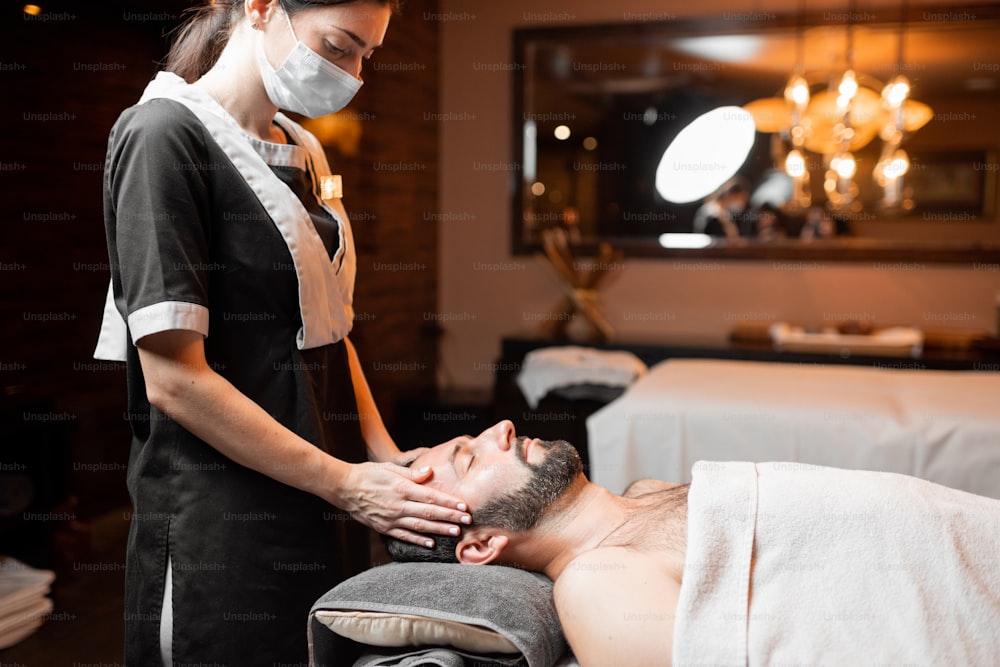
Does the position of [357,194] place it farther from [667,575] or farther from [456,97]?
[667,575]

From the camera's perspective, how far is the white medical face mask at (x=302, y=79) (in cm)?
132

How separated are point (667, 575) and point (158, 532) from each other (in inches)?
29.0

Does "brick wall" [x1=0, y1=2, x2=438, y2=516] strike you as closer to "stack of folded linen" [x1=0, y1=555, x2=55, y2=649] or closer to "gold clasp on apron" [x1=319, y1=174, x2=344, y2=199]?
"stack of folded linen" [x1=0, y1=555, x2=55, y2=649]

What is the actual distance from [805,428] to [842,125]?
73.0 inches

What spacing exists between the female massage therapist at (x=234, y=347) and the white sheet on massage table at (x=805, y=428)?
4.28 feet

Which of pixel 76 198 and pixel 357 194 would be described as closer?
pixel 76 198

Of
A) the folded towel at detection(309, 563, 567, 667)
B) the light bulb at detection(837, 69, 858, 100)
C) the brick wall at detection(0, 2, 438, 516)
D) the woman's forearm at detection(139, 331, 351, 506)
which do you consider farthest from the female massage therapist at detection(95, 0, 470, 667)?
the light bulb at detection(837, 69, 858, 100)

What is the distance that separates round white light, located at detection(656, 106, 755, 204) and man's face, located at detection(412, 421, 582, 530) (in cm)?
332

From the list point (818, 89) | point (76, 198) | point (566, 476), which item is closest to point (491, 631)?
point (566, 476)

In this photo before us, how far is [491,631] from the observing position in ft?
3.96

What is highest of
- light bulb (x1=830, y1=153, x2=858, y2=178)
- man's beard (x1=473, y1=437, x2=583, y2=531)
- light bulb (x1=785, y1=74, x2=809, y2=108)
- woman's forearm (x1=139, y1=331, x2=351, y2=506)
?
light bulb (x1=785, y1=74, x2=809, y2=108)

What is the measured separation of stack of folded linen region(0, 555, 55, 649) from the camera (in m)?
2.36

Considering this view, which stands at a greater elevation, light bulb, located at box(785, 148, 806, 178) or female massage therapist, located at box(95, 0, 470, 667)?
light bulb, located at box(785, 148, 806, 178)

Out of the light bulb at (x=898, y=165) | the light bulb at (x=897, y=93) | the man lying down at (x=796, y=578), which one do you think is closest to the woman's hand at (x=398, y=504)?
the man lying down at (x=796, y=578)
